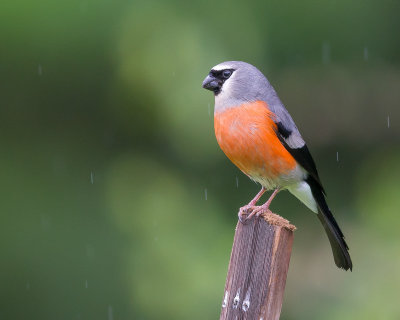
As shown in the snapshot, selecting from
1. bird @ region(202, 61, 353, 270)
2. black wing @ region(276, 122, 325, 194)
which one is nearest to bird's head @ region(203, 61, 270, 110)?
bird @ region(202, 61, 353, 270)

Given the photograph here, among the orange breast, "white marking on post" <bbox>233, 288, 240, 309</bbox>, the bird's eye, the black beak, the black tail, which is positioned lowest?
the black tail

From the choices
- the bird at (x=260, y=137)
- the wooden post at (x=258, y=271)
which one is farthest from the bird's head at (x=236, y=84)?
the wooden post at (x=258, y=271)

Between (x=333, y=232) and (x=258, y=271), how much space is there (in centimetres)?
100

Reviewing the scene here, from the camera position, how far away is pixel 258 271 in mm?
2598

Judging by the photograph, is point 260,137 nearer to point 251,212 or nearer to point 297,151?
point 297,151

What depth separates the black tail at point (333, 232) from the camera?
339 cm

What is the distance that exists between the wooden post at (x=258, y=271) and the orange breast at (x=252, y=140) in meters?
0.72

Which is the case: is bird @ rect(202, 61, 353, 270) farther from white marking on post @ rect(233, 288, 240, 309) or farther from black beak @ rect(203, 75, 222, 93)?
white marking on post @ rect(233, 288, 240, 309)

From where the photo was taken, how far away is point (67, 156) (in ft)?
15.0

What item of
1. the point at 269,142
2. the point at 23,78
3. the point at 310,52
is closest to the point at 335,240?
the point at 269,142

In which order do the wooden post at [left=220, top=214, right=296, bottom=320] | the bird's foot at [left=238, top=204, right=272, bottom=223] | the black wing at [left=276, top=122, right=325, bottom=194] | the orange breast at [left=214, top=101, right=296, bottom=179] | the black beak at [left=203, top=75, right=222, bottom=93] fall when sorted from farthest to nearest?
the black beak at [left=203, top=75, right=222, bottom=93] → the black wing at [left=276, top=122, right=325, bottom=194] → the orange breast at [left=214, top=101, right=296, bottom=179] → the bird's foot at [left=238, top=204, right=272, bottom=223] → the wooden post at [left=220, top=214, right=296, bottom=320]

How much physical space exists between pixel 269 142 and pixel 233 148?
0.51 feet

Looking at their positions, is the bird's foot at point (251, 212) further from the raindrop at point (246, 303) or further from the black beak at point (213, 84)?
the black beak at point (213, 84)

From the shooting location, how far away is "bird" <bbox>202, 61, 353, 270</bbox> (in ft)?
11.1
